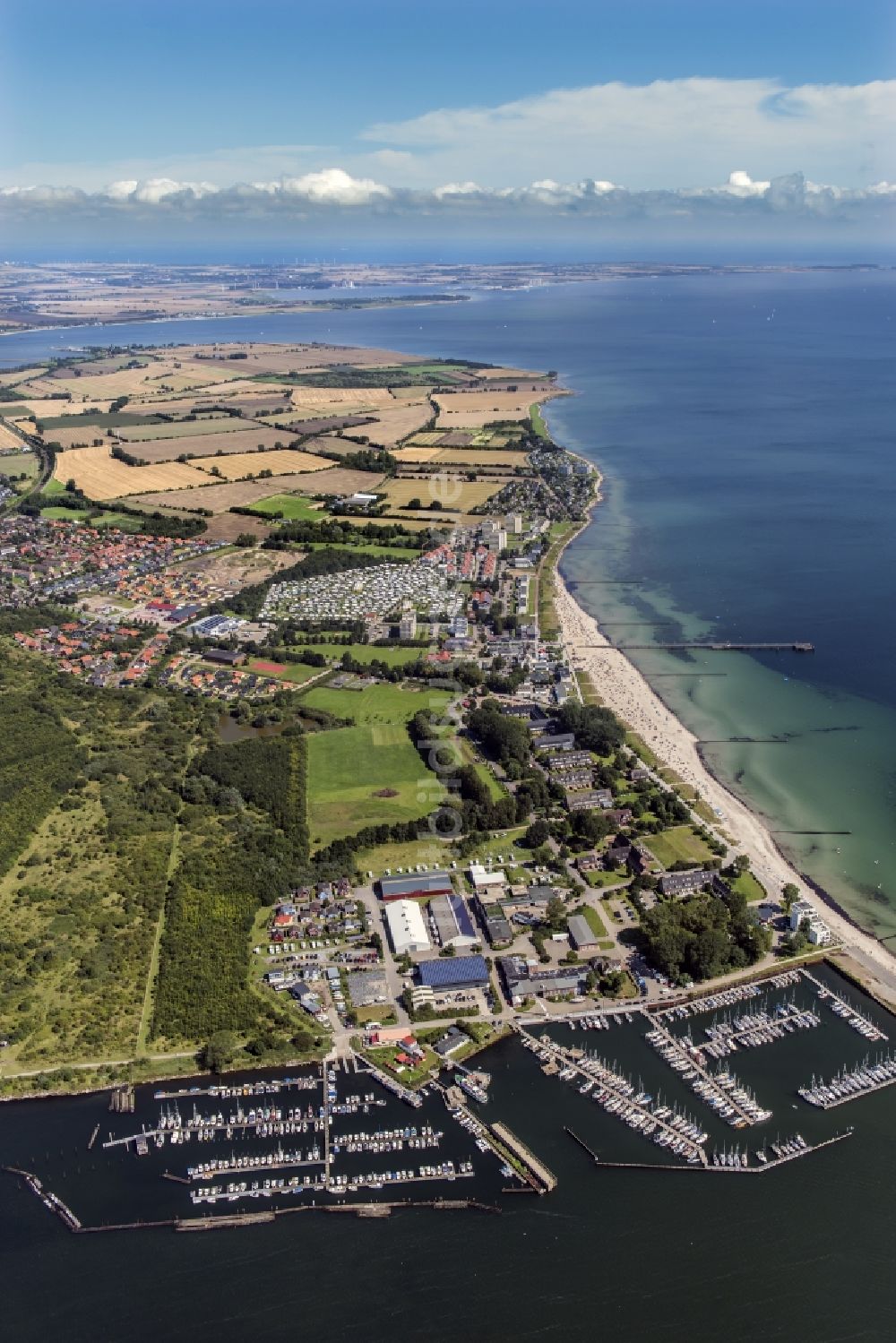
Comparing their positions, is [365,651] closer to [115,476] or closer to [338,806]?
[338,806]

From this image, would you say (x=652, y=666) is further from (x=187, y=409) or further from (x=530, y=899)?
(x=187, y=409)

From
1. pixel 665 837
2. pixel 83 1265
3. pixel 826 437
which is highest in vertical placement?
pixel 826 437

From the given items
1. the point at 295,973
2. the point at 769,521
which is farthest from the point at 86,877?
the point at 769,521

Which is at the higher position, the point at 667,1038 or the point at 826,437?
the point at 826,437

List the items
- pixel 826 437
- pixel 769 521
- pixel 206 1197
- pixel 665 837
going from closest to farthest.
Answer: pixel 206 1197 → pixel 665 837 → pixel 769 521 → pixel 826 437

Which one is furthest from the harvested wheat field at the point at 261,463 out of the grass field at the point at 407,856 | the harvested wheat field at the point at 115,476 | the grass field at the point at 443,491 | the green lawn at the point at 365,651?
the grass field at the point at 407,856

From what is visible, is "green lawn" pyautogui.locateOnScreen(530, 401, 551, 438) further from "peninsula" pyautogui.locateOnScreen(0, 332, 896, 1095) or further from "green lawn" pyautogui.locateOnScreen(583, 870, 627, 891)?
"green lawn" pyautogui.locateOnScreen(583, 870, 627, 891)

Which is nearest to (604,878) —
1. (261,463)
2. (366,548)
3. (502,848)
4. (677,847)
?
(677,847)
